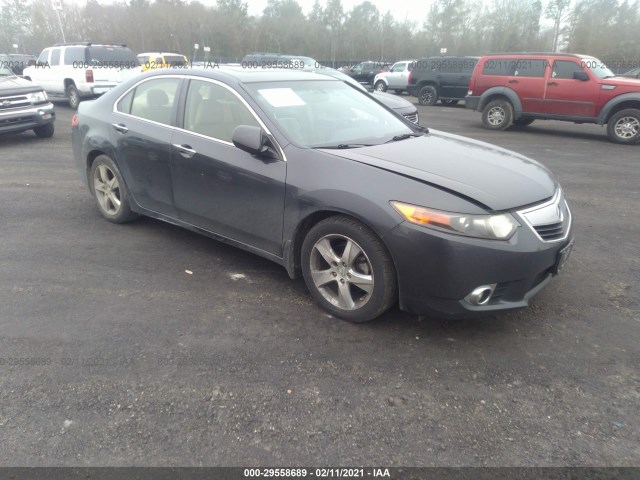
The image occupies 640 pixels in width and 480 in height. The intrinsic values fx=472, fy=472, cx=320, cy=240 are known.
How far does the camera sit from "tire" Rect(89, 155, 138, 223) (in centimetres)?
475

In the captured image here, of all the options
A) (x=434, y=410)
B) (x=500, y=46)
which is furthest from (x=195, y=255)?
(x=500, y=46)

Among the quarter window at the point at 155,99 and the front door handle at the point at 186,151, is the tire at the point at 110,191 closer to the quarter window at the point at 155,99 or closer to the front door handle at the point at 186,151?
the quarter window at the point at 155,99

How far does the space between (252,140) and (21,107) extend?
8292mm

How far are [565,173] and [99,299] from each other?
7.30 meters

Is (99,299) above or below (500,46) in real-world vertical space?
below

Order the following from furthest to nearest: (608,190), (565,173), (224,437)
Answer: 1. (565,173)
2. (608,190)
3. (224,437)

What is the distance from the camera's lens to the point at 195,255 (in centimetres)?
434

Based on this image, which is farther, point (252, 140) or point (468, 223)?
point (252, 140)

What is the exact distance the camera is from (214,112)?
388 cm

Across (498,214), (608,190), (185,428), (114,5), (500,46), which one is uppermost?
(114,5)

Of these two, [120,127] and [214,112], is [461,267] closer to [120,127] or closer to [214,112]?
[214,112]

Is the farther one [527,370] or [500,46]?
[500,46]

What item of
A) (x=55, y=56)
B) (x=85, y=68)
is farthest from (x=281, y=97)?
(x=55, y=56)

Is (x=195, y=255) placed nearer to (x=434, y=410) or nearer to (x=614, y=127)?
(x=434, y=410)
